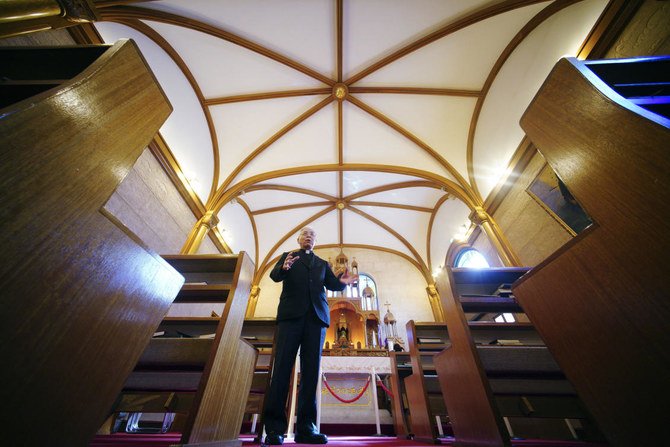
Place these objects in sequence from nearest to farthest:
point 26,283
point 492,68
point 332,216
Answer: point 26,283 → point 492,68 → point 332,216

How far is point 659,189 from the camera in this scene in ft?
2.64

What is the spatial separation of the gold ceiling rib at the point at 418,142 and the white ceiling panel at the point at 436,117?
0.23 ft

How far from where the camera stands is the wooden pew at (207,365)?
1654 millimetres

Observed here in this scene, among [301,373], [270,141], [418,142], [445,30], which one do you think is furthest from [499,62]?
[301,373]

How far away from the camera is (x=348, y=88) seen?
19.1ft

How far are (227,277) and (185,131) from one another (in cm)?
412

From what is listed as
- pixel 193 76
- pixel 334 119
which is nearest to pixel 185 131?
pixel 193 76

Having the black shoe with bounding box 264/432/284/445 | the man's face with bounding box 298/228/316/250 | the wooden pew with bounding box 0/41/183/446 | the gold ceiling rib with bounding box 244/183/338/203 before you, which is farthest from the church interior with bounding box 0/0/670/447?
the man's face with bounding box 298/228/316/250

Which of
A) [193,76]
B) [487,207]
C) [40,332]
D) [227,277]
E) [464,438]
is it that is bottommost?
[464,438]

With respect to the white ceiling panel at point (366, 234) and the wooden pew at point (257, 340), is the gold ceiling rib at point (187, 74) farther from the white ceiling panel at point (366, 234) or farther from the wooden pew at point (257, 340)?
the white ceiling panel at point (366, 234)

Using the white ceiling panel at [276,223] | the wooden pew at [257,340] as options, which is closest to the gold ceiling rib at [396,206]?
the white ceiling panel at [276,223]

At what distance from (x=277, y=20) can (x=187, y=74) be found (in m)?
1.98

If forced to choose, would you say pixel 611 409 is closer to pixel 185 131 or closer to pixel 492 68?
pixel 492 68

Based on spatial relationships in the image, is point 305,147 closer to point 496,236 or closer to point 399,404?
point 496,236
